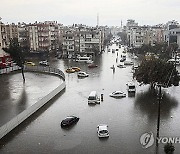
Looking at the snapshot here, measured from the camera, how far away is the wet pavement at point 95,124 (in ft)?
48.1

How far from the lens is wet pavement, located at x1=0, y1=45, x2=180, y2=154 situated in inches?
577

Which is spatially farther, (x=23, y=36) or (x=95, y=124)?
(x=23, y=36)

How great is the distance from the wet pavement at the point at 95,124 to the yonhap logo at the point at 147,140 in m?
0.28

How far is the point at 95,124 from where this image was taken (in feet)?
59.4

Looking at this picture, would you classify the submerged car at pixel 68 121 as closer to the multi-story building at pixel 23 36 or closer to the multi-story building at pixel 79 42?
the multi-story building at pixel 79 42

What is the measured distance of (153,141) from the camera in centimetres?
1505

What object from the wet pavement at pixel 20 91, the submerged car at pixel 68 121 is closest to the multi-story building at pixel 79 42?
the wet pavement at pixel 20 91

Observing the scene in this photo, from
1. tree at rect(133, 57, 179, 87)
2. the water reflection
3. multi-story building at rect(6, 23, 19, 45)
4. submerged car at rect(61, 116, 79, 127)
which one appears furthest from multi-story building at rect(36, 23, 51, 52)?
submerged car at rect(61, 116, 79, 127)

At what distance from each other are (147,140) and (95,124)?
4.21 meters

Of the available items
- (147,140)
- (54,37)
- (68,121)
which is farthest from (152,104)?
(54,37)

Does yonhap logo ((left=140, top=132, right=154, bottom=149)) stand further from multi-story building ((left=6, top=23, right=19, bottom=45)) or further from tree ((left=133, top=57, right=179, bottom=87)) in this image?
multi-story building ((left=6, top=23, right=19, bottom=45))

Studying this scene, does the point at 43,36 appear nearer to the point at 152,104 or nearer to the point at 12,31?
the point at 12,31

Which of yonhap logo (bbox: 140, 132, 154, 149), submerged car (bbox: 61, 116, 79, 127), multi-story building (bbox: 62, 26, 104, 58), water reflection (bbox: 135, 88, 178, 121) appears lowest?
yonhap logo (bbox: 140, 132, 154, 149)

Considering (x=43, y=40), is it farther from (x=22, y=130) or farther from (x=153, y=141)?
(x=153, y=141)
